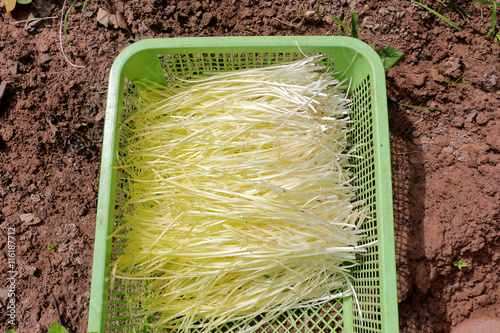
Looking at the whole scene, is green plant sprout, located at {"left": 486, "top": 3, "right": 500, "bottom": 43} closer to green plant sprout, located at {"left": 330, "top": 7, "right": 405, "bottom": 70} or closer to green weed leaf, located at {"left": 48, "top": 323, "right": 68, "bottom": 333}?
green plant sprout, located at {"left": 330, "top": 7, "right": 405, "bottom": 70}

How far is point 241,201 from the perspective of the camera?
1.25 meters

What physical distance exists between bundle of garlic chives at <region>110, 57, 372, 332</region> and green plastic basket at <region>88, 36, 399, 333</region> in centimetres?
6

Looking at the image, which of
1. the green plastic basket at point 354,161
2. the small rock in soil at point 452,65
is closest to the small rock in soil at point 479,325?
the green plastic basket at point 354,161

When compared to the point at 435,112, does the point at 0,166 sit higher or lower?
lower

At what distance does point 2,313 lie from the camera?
146 cm

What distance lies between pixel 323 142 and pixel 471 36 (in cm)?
103

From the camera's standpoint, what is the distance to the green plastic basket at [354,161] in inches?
46.4

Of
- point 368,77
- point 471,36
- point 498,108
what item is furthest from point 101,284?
point 471,36

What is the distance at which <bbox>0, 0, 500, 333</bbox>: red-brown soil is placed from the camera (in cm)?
145

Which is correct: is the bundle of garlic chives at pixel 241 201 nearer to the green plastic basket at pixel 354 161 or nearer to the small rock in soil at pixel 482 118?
the green plastic basket at pixel 354 161

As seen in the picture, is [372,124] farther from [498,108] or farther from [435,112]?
[498,108]

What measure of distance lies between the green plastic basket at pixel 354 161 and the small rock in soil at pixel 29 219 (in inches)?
18.5

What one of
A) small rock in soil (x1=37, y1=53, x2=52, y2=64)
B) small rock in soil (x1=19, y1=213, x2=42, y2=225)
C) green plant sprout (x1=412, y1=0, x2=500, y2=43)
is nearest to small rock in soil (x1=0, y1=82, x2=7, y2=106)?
small rock in soil (x1=37, y1=53, x2=52, y2=64)

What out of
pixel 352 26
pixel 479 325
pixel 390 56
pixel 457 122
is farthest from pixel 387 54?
pixel 479 325
